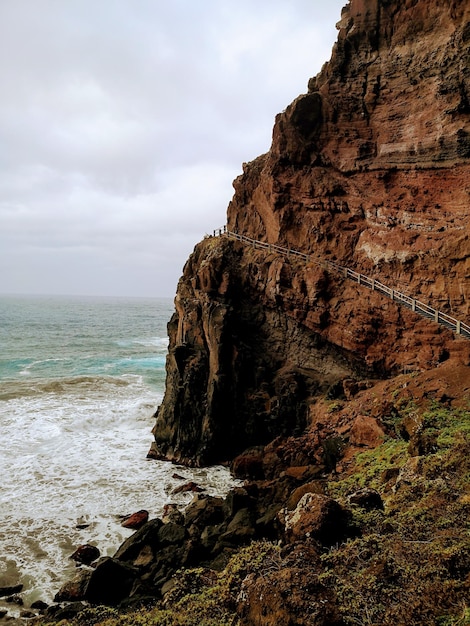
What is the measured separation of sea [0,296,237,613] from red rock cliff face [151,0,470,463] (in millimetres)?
2837

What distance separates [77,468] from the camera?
17.6m

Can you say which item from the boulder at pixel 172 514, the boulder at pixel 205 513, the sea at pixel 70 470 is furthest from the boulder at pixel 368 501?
the sea at pixel 70 470

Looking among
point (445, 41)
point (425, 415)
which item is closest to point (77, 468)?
point (425, 415)

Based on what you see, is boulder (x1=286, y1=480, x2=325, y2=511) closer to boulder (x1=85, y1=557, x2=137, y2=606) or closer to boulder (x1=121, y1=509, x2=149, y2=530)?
boulder (x1=85, y1=557, x2=137, y2=606)

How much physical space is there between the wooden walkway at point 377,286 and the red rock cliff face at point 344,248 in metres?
0.43

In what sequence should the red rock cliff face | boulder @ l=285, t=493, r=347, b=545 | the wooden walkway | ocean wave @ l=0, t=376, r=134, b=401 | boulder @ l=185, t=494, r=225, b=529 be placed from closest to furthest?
boulder @ l=285, t=493, r=347, b=545 → boulder @ l=185, t=494, r=225, b=529 → the wooden walkway → the red rock cliff face → ocean wave @ l=0, t=376, r=134, b=401

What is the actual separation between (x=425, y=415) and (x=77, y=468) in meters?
15.4

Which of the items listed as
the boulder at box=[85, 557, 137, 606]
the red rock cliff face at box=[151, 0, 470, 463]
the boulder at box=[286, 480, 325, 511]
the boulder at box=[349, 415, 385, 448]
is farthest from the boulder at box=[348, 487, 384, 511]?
the red rock cliff face at box=[151, 0, 470, 463]

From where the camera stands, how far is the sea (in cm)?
1199

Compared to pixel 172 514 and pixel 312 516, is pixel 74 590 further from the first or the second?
pixel 312 516

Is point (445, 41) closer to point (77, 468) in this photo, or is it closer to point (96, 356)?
point (77, 468)

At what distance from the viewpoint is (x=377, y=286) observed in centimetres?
1859

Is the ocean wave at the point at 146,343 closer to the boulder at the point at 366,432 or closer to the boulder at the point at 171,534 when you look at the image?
the boulder at the point at 366,432

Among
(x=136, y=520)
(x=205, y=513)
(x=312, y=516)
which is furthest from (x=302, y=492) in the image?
(x=136, y=520)
